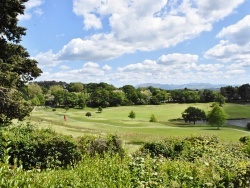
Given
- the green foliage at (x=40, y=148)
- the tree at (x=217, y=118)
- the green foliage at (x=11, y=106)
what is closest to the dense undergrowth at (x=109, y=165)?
Result: the green foliage at (x=40, y=148)

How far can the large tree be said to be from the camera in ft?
65.4

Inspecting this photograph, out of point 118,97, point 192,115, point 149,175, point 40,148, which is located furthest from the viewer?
point 118,97

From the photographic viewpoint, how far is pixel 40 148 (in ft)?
55.9

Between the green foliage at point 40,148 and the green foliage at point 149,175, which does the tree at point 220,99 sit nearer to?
the green foliage at point 40,148

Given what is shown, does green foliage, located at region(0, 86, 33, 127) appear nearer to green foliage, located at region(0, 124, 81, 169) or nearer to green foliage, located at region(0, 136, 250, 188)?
green foliage, located at region(0, 124, 81, 169)

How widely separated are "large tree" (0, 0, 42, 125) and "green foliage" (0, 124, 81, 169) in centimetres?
225

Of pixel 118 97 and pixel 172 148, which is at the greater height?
pixel 118 97

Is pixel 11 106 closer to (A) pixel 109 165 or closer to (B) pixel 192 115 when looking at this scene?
(A) pixel 109 165

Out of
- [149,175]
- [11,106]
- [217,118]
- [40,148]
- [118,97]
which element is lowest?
[217,118]

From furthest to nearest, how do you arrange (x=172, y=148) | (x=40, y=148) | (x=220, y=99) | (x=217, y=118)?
(x=220, y=99) < (x=217, y=118) < (x=172, y=148) < (x=40, y=148)

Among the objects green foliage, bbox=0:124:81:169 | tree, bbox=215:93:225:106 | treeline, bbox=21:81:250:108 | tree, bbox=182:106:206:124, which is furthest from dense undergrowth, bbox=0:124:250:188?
tree, bbox=215:93:225:106

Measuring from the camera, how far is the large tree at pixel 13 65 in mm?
19922

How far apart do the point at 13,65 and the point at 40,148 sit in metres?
6.72

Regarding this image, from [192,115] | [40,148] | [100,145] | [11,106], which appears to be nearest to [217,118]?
[192,115]
